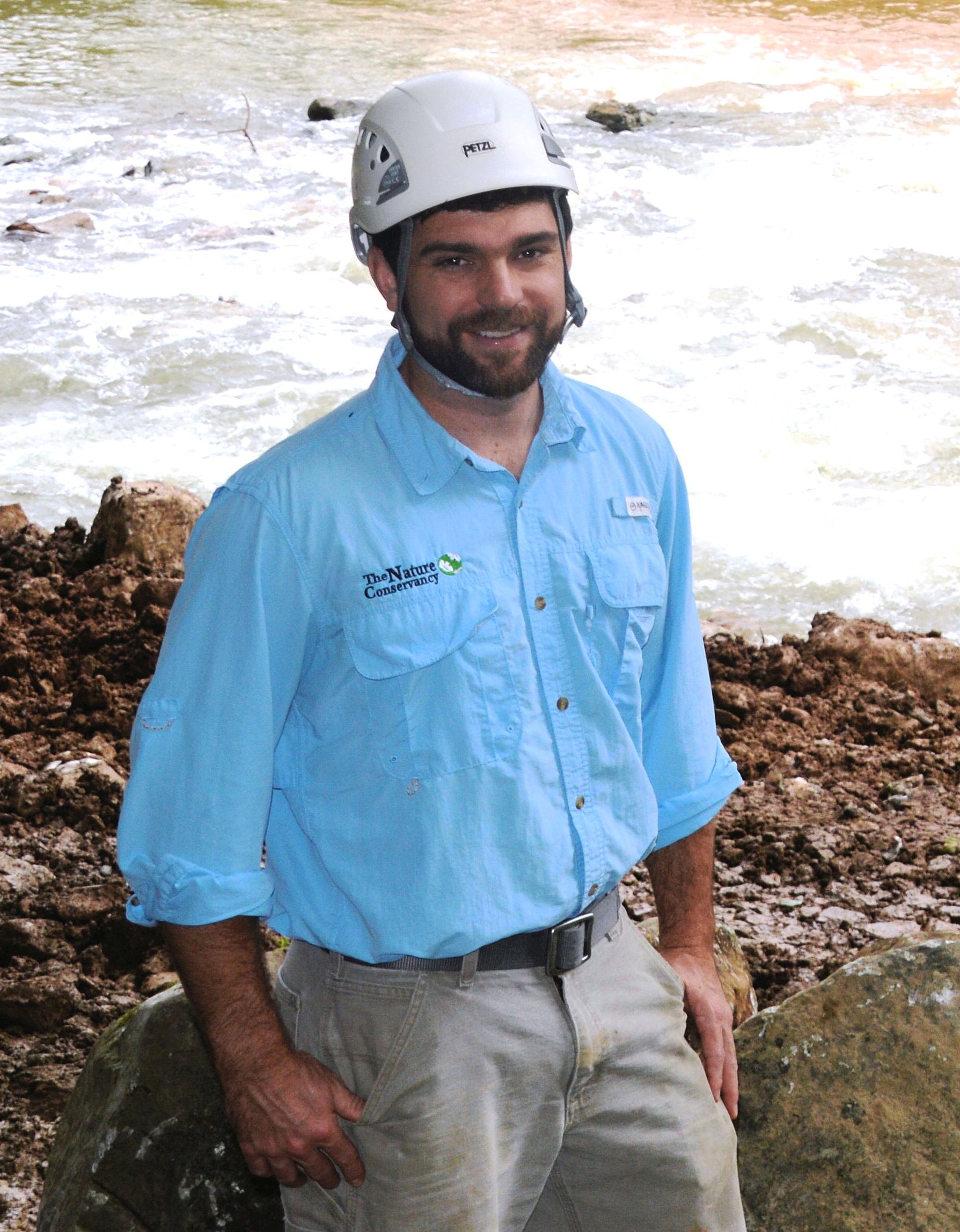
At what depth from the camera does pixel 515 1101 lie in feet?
7.16

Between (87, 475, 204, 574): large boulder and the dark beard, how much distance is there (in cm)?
387

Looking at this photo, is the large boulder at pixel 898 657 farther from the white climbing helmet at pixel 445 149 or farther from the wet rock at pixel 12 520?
the white climbing helmet at pixel 445 149

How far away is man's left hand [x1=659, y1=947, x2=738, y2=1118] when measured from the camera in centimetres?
251

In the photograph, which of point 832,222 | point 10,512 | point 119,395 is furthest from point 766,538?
point 832,222

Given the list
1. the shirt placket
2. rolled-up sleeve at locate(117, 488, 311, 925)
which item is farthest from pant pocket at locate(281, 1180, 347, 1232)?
the shirt placket

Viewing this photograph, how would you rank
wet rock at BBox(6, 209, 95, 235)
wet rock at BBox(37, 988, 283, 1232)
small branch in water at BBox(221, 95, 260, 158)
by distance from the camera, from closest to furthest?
1. wet rock at BBox(37, 988, 283, 1232)
2. wet rock at BBox(6, 209, 95, 235)
3. small branch in water at BBox(221, 95, 260, 158)

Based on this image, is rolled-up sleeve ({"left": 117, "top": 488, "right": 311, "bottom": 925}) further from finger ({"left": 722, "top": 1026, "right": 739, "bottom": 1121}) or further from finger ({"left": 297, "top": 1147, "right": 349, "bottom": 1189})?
finger ({"left": 722, "top": 1026, "right": 739, "bottom": 1121})

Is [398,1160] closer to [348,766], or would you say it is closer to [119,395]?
[348,766]

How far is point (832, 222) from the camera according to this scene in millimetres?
13398

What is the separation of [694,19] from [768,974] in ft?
74.2

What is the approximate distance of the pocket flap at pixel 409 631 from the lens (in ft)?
7.06

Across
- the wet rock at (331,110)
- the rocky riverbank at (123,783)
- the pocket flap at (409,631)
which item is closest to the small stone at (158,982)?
the rocky riverbank at (123,783)

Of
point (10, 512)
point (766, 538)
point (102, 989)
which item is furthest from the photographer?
point (766, 538)

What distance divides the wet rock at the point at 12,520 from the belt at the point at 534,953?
4741 millimetres
